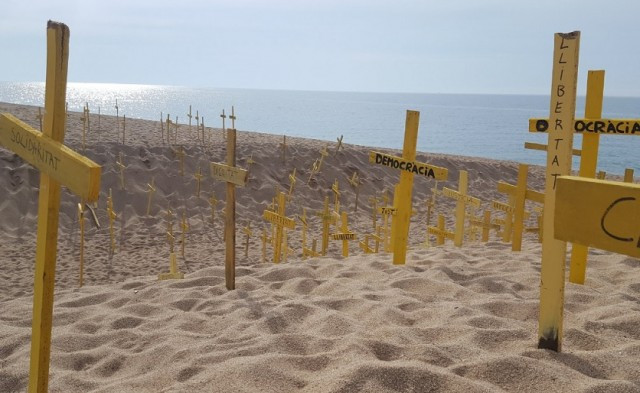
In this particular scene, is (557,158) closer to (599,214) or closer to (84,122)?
(599,214)

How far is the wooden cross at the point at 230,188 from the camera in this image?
17.0 ft

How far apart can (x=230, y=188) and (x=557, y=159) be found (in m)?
2.99

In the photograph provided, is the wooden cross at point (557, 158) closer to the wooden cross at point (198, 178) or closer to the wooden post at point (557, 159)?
the wooden post at point (557, 159)

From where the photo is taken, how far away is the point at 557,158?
3334mm

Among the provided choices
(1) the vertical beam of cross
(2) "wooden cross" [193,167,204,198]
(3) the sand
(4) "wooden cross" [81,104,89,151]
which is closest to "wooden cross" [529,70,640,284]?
(1) the vertical beam of cross

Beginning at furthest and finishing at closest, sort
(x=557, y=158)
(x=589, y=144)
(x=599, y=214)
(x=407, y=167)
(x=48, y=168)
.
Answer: (x=407, y=167), (x=589, y=144), (x=557, y=158), (x=48, y=168), (x=599, y=214)

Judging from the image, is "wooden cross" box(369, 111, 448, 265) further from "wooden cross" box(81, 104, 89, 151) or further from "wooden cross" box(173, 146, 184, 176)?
"wooden cross" box(81, 104, 89, 151)

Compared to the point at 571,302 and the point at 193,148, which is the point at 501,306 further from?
the point at 193,148

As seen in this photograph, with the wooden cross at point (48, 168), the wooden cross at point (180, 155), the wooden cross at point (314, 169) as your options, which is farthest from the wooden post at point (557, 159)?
the wooden cross at point (314, 169)

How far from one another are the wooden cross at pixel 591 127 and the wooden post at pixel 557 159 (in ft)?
1.19

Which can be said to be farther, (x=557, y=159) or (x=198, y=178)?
(x=198, y=178)

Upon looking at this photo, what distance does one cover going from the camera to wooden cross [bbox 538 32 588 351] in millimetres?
3239

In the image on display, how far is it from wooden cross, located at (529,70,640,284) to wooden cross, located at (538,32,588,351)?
361 millimetres

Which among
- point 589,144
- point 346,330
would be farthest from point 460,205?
point 346,330
